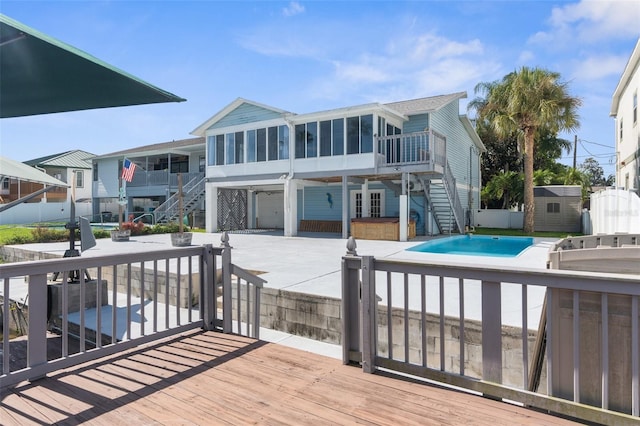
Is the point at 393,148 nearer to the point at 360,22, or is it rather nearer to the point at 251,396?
the point at 360,22

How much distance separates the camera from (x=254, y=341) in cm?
367

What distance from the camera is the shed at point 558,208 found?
18.2 meters

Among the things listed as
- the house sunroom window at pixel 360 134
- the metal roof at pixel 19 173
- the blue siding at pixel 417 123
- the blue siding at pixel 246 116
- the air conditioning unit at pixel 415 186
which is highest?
the blue siding at pixel 246 116

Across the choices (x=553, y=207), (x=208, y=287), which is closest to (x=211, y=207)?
(x=208, y=287)

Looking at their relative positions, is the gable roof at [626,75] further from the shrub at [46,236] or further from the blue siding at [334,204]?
the shrub at [46,236]

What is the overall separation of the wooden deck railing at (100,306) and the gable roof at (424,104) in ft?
40.1

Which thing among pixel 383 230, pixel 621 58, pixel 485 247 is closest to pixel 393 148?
pixel 383 230

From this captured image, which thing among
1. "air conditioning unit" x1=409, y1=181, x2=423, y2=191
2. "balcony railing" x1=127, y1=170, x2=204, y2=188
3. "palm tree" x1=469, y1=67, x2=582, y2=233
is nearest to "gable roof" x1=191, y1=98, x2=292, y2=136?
"balcony railing" x1=127, y1=170, x2=204, y2=188

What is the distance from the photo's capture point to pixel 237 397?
254cm

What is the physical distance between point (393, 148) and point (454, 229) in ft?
18.7

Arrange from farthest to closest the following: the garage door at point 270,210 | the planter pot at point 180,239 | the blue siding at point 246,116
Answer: the garage door at point 270,210
the blue siding at point 246,116
the planter pot at point 180,239

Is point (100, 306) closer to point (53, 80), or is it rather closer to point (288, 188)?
point (53, 80)

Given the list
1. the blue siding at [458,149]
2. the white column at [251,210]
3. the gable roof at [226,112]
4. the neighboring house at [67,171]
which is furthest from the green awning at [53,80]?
the neighboring house at [67,171]

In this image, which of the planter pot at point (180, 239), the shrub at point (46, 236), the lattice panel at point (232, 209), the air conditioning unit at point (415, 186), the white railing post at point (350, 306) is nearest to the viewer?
the white railing post at point (350, 306)
